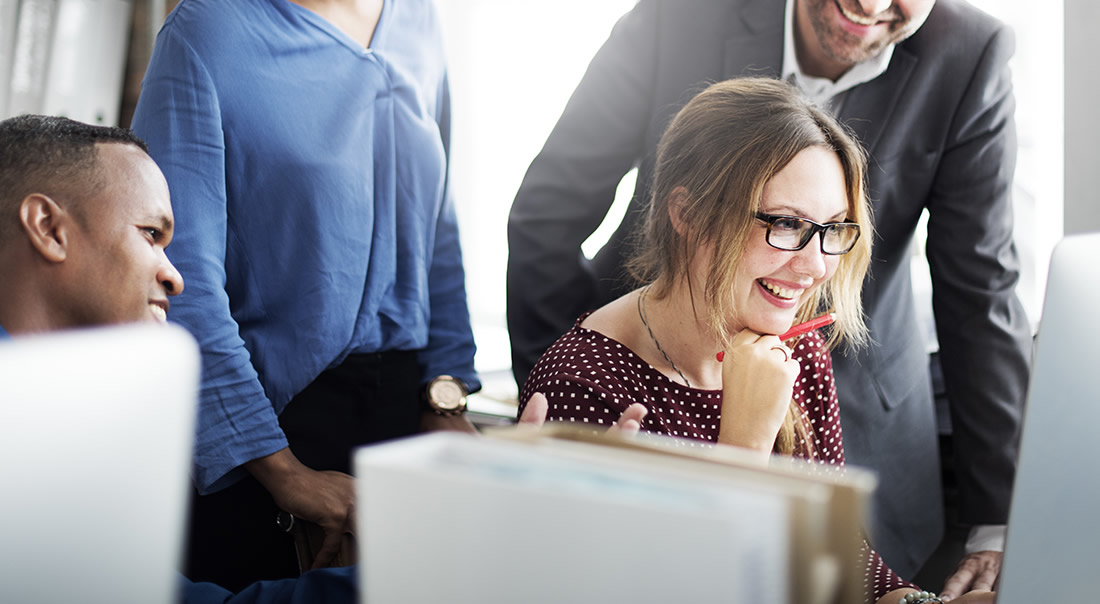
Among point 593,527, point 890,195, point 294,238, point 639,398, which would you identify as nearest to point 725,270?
point 639,398

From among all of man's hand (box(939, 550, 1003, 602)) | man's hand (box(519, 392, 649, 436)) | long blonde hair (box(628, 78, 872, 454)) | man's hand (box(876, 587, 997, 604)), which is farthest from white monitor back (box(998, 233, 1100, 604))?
man's hand (box(939, 550, 1003, 602))

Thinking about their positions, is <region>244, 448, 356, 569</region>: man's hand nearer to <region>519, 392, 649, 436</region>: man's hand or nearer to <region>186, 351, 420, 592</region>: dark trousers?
<region>186, 351, 420, 592</region>: dark trousers

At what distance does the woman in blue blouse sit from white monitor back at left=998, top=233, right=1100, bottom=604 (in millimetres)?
1030

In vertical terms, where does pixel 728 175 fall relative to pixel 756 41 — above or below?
below

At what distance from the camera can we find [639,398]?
1427 millimetres

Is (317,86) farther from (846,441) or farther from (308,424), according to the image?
(846,441)

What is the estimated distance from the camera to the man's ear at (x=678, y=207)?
1.54 m

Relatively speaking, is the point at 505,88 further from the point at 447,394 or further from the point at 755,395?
the point at 755,395

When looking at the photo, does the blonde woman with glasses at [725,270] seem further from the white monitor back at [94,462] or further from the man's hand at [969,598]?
the white monitor back at [94,462]

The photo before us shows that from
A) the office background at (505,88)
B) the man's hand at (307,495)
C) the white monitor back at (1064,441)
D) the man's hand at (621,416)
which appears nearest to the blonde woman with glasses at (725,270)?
the man's hand at (621,416)

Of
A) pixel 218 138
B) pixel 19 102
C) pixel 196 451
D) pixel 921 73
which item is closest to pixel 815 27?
pixel 921 73

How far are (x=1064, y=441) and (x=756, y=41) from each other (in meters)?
1.22

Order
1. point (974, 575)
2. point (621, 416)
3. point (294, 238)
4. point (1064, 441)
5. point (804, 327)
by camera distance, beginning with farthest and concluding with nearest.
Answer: point (974, 575), point (294, 238), point (804, 327), point (621, 416), point (1064, 441)

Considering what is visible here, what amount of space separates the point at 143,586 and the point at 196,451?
959 millimetres
